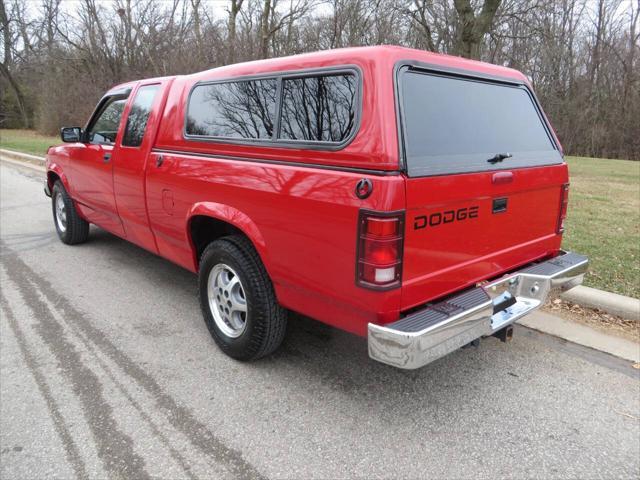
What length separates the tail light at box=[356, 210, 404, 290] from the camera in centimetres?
234

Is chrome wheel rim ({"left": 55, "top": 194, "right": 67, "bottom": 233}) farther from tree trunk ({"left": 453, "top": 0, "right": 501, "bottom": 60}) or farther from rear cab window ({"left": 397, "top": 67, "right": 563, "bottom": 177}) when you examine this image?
tree trunk ({"left": 453, "top": 0, "right": 501, "bottom": 60})

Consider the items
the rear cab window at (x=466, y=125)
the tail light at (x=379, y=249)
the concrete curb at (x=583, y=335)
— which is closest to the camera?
the tail light at (x=379, y=249)

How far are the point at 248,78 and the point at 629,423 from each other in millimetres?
3131

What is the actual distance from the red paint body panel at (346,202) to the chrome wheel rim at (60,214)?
9.92 ft

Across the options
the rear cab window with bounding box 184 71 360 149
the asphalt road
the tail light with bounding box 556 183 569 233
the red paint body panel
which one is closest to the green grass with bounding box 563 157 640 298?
the tail light with bounding box 556 183 569 233

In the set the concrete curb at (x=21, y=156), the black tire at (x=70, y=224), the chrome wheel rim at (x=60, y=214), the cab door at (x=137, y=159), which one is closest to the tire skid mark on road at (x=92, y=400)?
the cab door at (x=137, y=159)

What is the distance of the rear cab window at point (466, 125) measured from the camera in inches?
102

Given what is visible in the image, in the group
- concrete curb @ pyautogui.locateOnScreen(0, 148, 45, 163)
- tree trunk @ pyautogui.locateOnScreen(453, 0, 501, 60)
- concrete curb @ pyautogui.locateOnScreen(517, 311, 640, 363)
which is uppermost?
tree trunk @ pyautogui.locateOnScreen(453, 0, 501, 60)

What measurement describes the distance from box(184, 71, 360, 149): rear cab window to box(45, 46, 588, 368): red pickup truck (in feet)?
0.03

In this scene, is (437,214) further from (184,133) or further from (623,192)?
(623,192)

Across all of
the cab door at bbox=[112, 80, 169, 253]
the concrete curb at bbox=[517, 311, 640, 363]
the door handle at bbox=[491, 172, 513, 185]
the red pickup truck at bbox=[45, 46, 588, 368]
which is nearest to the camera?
the red pickup truck at bbox=[45, 46, 588, 368]

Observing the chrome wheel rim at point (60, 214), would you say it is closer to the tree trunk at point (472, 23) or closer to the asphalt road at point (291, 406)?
the asphalt road at point (291, 406)

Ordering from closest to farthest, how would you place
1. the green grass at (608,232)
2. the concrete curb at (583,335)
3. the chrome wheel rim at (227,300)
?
the chrome wheel rim at (227,300)
the concrete curb at (583,335)
the green grass at (608,232)

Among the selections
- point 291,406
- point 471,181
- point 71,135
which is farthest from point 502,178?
point 71,135
